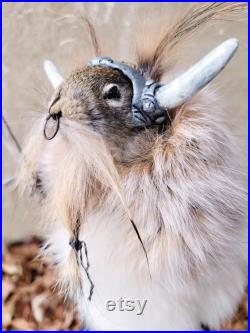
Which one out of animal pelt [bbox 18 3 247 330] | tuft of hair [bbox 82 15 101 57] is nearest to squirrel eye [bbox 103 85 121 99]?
animal pelt [bbox 18 3 247 330]

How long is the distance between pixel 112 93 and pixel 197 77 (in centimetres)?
14

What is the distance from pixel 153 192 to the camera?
686 mm

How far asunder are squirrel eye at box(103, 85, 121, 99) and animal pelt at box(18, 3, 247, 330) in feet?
0.14

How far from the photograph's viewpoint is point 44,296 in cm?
123

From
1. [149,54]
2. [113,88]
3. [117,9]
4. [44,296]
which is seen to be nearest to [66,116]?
[113,88]

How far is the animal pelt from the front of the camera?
0.67m

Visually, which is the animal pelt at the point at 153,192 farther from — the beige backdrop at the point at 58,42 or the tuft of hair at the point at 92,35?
the beige backdrop at the point at 58,42

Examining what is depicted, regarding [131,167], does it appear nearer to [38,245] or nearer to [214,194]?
[214,194]

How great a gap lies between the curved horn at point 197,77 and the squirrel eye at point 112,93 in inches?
2.4

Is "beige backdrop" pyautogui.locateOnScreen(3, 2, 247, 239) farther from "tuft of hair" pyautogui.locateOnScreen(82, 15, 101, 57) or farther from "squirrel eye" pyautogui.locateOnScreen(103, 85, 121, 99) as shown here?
"squirrel eye" pyautogui.locateOnScreen(103, 85, 121, 99)

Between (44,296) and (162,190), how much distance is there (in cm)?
69

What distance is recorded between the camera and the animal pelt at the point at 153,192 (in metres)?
0.67

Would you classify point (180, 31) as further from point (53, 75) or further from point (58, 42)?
point (58, 42)

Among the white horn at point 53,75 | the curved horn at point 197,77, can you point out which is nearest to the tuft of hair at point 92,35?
the white horn at point 53,75
